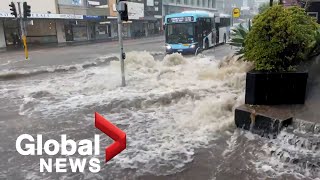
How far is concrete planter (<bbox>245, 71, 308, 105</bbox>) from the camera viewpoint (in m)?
7.10

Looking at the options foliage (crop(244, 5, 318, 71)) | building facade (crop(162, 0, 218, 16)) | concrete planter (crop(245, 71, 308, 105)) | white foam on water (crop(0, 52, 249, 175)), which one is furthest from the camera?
building facade (crop(162, 0, 218, 16))

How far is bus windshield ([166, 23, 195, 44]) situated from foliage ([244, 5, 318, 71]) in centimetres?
1506

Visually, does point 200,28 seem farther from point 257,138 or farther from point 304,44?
point 257,138

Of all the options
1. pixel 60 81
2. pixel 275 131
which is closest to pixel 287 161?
pixel 275 131

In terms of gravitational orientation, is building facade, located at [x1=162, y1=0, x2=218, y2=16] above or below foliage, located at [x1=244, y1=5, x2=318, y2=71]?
above

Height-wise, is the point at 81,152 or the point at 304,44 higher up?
the point at 304,44

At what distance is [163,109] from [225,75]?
14.6ft

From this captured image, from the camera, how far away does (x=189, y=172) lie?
5434 mm

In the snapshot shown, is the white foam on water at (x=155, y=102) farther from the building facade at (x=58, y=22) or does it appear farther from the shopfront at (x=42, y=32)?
the shopfront at (x=42, y=32)

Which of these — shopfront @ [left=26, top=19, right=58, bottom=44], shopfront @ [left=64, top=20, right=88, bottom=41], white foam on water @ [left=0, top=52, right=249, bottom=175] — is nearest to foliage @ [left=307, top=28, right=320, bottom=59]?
white foam on water @ [left=0, top=52, right=249, bottom=175]

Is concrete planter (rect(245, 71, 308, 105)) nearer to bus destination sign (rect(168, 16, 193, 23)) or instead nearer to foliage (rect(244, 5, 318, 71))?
foliage (rect(244, 5, 318, 71))

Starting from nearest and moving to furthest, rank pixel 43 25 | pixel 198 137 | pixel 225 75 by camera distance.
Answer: pixel 198 137
pixel 225 75
pixel 43 25

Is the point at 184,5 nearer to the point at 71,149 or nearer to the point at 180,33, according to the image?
the point at 180,33

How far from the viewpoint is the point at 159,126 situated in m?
7.75
